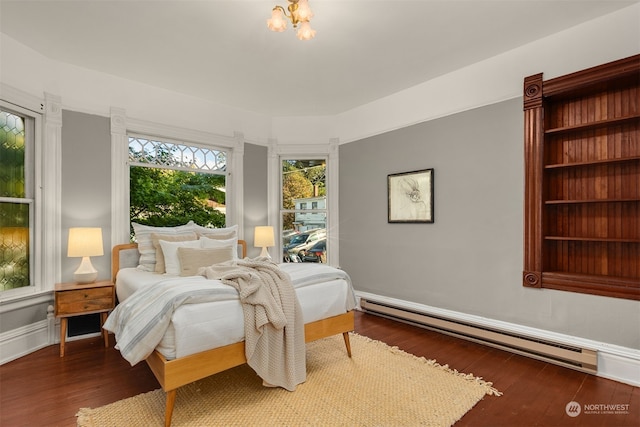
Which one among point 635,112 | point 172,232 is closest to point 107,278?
point 172,232

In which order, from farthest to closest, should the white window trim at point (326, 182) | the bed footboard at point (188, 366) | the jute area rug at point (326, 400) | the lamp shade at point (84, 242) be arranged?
the white window trim at point (326, 182) < the lamp shade at point (84, 242) < the jute area rug at point (326, 400) < the bed footboard at point (188, 366)

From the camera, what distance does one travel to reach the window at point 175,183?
3.83m

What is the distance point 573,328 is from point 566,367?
318 mm

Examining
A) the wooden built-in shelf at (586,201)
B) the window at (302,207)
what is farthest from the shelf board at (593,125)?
the window at (302,207)

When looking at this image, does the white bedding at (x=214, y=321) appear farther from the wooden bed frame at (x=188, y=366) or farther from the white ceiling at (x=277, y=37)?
the white ceiling at (x=277, y=37)

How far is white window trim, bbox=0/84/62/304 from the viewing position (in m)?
3.09

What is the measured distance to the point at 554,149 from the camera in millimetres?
2943

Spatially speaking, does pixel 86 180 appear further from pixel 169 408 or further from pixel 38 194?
pixel 169 408

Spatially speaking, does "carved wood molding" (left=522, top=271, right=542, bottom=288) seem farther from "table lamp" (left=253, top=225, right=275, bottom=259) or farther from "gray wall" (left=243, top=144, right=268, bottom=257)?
"gray wall" (left=243, top=144, right=268, bottom=257)

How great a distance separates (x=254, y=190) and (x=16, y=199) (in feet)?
8.22

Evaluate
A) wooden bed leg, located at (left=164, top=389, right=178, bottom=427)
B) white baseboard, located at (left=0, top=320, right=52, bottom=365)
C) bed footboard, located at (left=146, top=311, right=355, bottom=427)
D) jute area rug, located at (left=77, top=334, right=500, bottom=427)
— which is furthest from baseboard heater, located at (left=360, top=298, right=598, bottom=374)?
white baseboard, located at (left=0, top=320, right=52, bottom=365)

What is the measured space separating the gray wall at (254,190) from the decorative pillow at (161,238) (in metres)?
0.98

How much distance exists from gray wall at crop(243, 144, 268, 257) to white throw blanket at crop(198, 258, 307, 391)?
2244 mm

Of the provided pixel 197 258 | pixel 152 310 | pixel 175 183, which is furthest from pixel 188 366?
pixel 175 183
